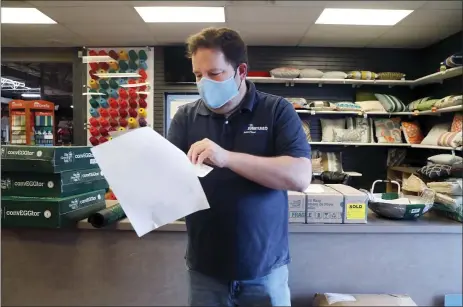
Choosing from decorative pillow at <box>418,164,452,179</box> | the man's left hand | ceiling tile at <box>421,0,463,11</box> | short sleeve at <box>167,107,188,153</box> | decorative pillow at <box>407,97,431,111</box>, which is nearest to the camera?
the man's left hand

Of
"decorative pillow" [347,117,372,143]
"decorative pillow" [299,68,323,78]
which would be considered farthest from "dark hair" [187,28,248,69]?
"decorative pillow" [347,117,372,143]

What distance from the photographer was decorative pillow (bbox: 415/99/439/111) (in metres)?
4.24

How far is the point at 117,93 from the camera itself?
17.0 ft

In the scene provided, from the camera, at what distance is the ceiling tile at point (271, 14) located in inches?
142

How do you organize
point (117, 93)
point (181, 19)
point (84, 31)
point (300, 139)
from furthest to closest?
point (117, 93) < point (84, 31) < point (181, 19) < point (300, 139)

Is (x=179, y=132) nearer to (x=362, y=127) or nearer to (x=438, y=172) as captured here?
(x=438, y=172)

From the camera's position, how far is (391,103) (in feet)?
15.5

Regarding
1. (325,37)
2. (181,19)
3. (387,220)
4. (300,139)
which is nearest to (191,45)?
(300,139)

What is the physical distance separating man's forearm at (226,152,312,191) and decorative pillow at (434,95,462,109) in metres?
3.37

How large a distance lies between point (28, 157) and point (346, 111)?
157 inches

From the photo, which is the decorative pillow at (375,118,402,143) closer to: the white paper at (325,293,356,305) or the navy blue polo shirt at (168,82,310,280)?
the white paper at (325,293,356,305)

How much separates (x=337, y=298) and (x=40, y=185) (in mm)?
1315

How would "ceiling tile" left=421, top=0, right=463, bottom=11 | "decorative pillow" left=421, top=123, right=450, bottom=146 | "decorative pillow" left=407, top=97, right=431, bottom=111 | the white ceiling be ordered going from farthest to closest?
"decorative pillow" left=407, top=97, right=431, bottom=111 → "decorative pillow" left=421, top=123, right=450, bottom=146 → the white ceiling → "ceiling tile" left=421, top=0, right=463, bottom=11

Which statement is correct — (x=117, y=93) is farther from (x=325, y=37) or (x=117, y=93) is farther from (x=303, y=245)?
(x=303, y=245)
